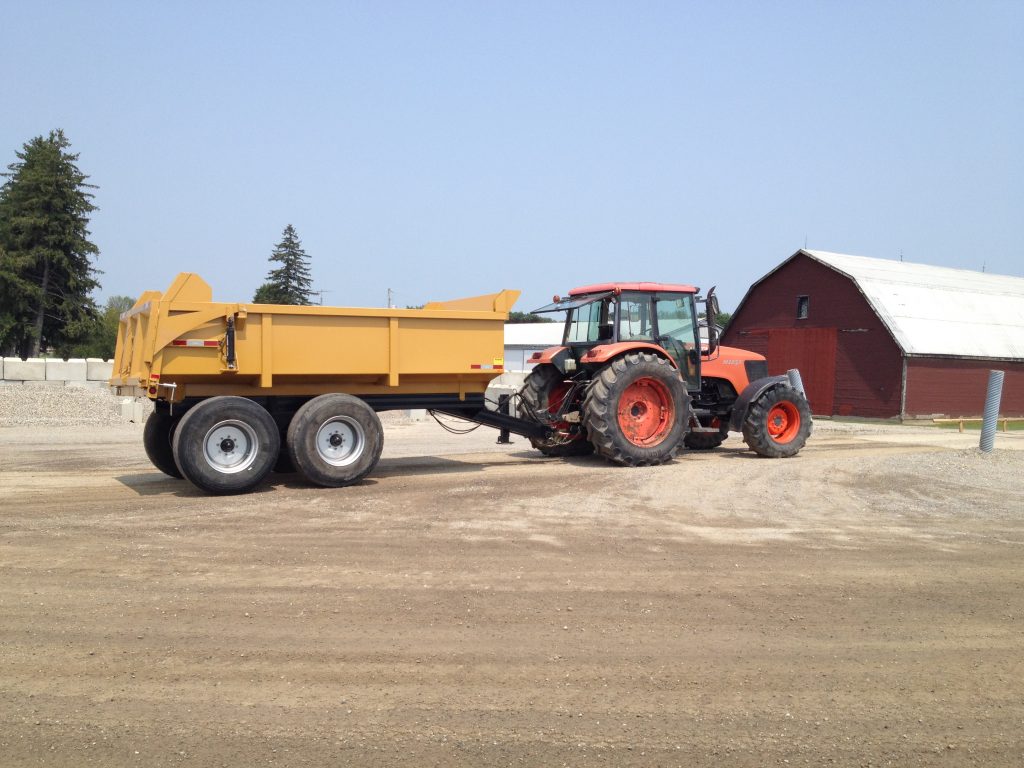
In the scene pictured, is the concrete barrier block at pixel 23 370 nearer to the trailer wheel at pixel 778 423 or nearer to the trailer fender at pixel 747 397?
the trailer fender at pixel 747 397

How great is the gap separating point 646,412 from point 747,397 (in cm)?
201

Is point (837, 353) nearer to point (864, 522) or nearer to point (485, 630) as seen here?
point (864, 522)

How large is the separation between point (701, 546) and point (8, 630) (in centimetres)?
504

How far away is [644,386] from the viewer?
12461 millimetres

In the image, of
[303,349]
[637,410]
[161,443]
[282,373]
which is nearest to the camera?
[282,373]

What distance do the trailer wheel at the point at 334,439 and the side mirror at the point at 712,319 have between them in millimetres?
5461

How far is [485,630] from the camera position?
5.03m

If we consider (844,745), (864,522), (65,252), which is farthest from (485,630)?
(65,252)

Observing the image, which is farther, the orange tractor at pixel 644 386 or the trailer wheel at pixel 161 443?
the orange tractor at pixel 644 386

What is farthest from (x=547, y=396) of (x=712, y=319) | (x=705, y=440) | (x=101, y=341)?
(x=101, y=341)

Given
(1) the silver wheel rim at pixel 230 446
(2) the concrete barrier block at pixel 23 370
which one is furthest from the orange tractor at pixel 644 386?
(2) the concrete barrier block at pixel 23 370

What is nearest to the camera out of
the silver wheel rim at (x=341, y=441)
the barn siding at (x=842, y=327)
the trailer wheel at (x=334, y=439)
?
the trailer wheel at (x=334, y=439)

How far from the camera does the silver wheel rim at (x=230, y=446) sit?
9500 mm

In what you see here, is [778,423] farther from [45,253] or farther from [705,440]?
[45,253]
